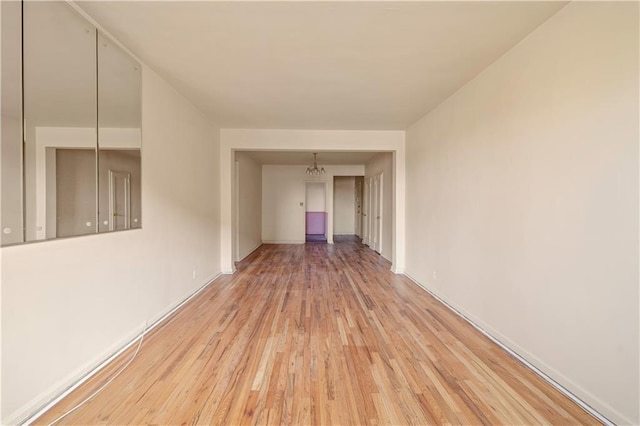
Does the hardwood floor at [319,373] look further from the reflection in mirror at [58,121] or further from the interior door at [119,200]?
the reflection in mirror at [58,121]

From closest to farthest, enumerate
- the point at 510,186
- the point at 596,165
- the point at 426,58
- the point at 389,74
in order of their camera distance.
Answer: the point at 596,165
the point at 510,186
the point at 426,58
the point at 389,74

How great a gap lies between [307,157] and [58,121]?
5643 mm

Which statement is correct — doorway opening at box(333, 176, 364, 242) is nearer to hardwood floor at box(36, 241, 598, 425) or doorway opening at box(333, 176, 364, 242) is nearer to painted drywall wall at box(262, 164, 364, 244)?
painted drywall wall at box(262, 164, 364, 244)

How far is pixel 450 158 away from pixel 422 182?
848 millimetres

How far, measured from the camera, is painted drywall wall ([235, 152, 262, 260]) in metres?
6.09

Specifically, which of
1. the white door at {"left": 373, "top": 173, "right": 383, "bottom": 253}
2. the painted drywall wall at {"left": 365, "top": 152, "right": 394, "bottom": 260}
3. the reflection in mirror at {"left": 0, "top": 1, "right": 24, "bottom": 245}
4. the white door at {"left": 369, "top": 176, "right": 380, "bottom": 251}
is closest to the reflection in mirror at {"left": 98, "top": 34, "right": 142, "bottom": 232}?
the reflection in mirror at {"left": 0, "top": 1, "right": 24, "bottom": 245}

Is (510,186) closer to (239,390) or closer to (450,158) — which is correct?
(450,158)

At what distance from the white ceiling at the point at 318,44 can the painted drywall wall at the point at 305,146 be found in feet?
4.04

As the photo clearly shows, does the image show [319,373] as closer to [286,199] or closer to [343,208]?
[286,199]

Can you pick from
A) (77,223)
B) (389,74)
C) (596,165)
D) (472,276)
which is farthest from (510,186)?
(77,223)

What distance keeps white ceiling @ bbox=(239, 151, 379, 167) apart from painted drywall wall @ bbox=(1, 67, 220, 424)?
2.66 m

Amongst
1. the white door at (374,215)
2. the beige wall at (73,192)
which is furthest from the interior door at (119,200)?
the white door at (374,215)

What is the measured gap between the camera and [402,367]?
2.03 metres

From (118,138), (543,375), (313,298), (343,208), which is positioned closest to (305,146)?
(313,298)
